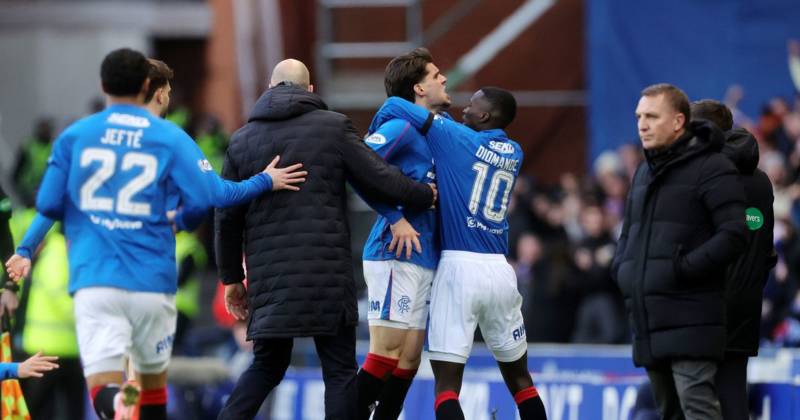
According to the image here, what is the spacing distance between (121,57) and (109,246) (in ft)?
3.18

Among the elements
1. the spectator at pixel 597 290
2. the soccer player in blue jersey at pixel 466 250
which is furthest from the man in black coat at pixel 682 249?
the spectator at pixel 597 290

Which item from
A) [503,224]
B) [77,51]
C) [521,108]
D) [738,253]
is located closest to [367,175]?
[503,224]

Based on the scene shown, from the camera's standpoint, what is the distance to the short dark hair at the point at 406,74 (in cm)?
945

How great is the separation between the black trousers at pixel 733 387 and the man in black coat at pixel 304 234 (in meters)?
1.92

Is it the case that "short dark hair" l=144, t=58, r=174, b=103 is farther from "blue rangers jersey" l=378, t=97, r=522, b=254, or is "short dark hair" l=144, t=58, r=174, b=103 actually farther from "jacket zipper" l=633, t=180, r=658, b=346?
"jacket zipper" l=633, t=180, r=658, b=346

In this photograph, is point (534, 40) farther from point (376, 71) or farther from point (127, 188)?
point (127, 188)

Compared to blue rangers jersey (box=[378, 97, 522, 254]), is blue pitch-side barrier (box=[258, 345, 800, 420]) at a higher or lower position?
lower

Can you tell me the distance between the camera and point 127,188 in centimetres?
822

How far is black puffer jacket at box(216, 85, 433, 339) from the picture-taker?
8.96 meters

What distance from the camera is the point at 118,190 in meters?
8.22

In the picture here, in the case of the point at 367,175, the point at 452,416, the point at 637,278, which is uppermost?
the point at 367,175

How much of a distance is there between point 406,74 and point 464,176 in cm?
72

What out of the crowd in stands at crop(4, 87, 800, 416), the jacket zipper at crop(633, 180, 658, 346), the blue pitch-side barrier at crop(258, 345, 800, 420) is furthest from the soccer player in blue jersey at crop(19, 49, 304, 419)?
the crowd in stands at crop(4, 87, 800, 416)

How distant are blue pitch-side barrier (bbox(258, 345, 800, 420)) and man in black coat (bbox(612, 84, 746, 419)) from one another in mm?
2055
